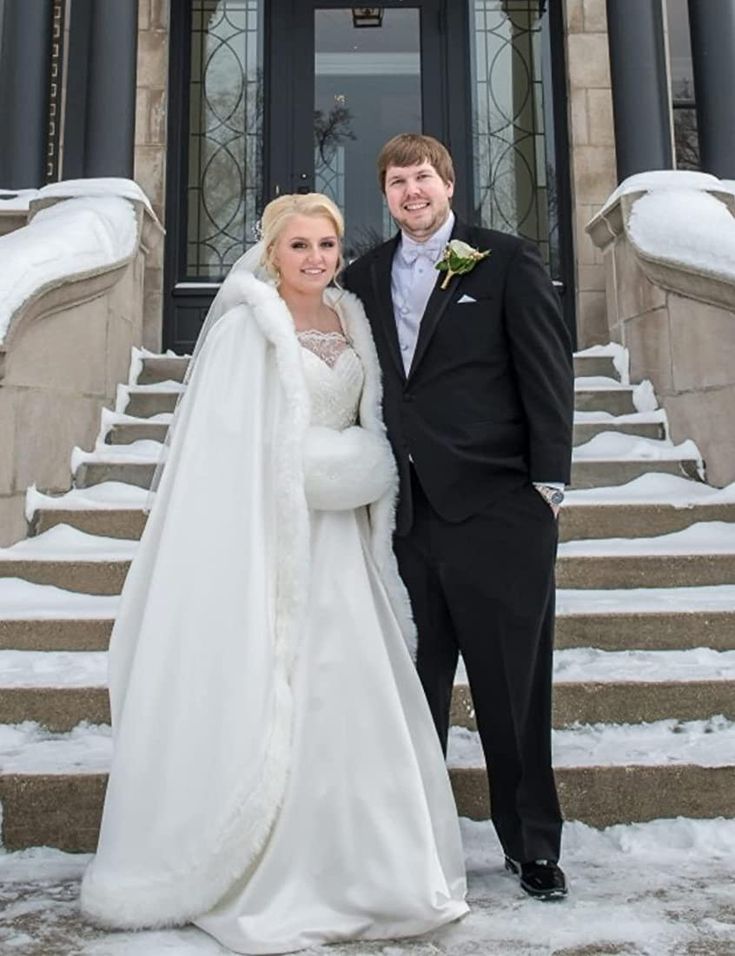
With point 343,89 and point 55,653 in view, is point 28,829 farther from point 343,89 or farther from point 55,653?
point 343,89

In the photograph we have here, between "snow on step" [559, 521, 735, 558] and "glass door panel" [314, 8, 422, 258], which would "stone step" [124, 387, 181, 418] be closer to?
"snow on step" [559, 521, 735, 558]

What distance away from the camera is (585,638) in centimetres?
332

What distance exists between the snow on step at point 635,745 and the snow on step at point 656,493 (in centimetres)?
133

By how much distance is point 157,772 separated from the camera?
6.95 feet

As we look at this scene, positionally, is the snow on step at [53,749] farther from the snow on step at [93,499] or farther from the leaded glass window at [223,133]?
the leaded glass window at [223,133]

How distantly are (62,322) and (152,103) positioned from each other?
3.43 m

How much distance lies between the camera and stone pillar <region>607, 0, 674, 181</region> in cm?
579

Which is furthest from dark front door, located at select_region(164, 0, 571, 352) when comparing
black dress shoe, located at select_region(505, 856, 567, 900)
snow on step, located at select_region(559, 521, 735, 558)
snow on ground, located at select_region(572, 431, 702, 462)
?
black dress shoe, located at select_region(505, 856, 567, 900)

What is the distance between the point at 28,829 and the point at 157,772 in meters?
0.67

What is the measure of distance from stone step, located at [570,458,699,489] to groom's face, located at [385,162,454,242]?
230 centimetres

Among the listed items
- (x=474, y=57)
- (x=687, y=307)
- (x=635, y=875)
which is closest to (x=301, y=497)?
(x=635, y=875)

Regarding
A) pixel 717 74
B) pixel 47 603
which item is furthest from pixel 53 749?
pixel 717 74

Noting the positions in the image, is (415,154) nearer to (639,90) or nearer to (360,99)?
(639,90)

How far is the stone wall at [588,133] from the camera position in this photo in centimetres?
675
